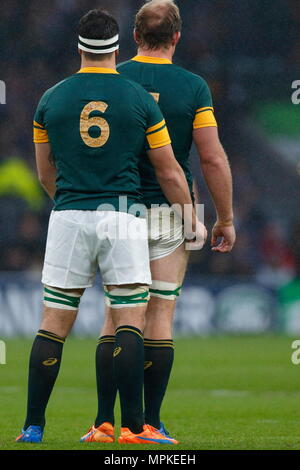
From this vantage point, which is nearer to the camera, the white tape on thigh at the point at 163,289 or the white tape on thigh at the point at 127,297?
the white tape on thigh at the point at 127,297

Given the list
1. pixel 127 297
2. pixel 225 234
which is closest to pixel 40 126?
pixel 127 297

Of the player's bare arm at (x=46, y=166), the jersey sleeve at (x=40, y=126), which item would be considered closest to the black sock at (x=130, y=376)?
the player's bare arm at (x=46, y=166)

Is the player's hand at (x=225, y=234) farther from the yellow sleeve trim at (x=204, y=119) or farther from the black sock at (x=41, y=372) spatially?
the black sock at (x=41, y=372)

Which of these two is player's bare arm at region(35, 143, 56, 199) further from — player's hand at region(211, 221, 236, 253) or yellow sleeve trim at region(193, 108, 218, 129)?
player's hand at region(211, 221, 236, 253)

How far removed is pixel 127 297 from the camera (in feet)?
15.3

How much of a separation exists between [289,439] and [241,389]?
378 cm

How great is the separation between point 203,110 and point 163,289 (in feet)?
2.92

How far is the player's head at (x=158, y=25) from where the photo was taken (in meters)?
5.10

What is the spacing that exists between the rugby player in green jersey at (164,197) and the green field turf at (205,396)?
361mm

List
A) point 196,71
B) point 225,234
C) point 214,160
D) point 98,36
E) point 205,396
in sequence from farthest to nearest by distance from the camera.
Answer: point 196,71 < point 205,396 < point 225,234 < point 214,160 < point 98,36

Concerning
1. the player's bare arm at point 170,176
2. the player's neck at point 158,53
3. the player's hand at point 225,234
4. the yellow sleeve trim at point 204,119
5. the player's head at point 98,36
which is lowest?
the player's hand at point 225,234

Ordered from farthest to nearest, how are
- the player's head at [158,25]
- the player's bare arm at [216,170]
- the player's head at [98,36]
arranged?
the player's head at [158,25] < the player's bare arm at [216,170] < the player's head at [98,36]

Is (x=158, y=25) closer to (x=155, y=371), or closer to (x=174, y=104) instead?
(x=174, y=104)

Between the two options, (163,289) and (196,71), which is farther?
(196,71)
